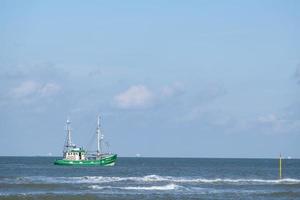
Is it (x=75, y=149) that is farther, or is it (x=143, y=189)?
(x=75, y=149)

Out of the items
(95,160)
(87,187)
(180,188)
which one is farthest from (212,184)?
(95,160)

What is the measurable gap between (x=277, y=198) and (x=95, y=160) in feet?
262

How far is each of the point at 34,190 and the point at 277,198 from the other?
2028cm

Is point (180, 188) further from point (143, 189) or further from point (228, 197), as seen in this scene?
point (228, 197)

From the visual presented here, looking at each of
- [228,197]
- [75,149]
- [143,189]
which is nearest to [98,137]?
[75,149]

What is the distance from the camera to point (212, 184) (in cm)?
7138

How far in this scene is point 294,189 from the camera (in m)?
64.3

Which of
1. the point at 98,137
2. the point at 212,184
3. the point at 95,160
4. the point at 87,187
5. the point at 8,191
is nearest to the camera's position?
the point at 8,191

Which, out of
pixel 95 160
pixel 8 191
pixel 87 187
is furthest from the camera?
pixel 95 160

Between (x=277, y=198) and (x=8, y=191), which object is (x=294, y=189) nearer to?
(x=277, y=198)

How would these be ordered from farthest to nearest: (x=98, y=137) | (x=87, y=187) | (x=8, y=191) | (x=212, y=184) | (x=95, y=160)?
(x=98, y=137), (x=95, y=160), (x=212, y=184), (x=87, y=187), (x=8, y=191)

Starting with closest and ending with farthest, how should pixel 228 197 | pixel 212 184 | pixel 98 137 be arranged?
pixel 228 197
pixel 212 184
pixel 98 137

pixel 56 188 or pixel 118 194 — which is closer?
pixel 118 194

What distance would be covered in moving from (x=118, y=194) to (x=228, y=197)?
8.34 m
